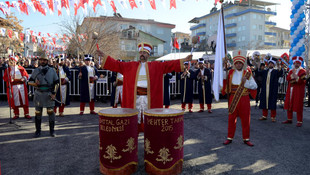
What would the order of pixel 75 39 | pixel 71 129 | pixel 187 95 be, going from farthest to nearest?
pixel 75 39 → pixel 187 95 → pixel 71 129

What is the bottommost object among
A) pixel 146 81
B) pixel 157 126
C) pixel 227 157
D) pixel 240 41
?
pixel 227 157

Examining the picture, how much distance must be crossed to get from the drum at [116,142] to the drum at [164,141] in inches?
11.8

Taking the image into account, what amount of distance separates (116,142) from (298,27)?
10.3m

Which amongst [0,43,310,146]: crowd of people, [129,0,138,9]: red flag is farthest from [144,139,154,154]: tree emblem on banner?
[129,0,138,9]: red flag

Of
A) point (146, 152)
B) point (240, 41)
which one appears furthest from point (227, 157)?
point (240, 41)

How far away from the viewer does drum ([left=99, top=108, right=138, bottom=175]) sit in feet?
12.0

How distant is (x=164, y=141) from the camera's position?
12.1 ft

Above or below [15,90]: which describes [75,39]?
above

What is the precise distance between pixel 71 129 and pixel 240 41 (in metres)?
65.1

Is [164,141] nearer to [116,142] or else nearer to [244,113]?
[116,142]

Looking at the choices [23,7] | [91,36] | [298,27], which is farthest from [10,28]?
[298,27]

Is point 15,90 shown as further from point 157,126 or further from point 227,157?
point 227,157

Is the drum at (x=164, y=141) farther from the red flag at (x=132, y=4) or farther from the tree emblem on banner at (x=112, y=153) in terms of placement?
the red flag at (x=132, y=4)

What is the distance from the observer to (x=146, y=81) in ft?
15.6
